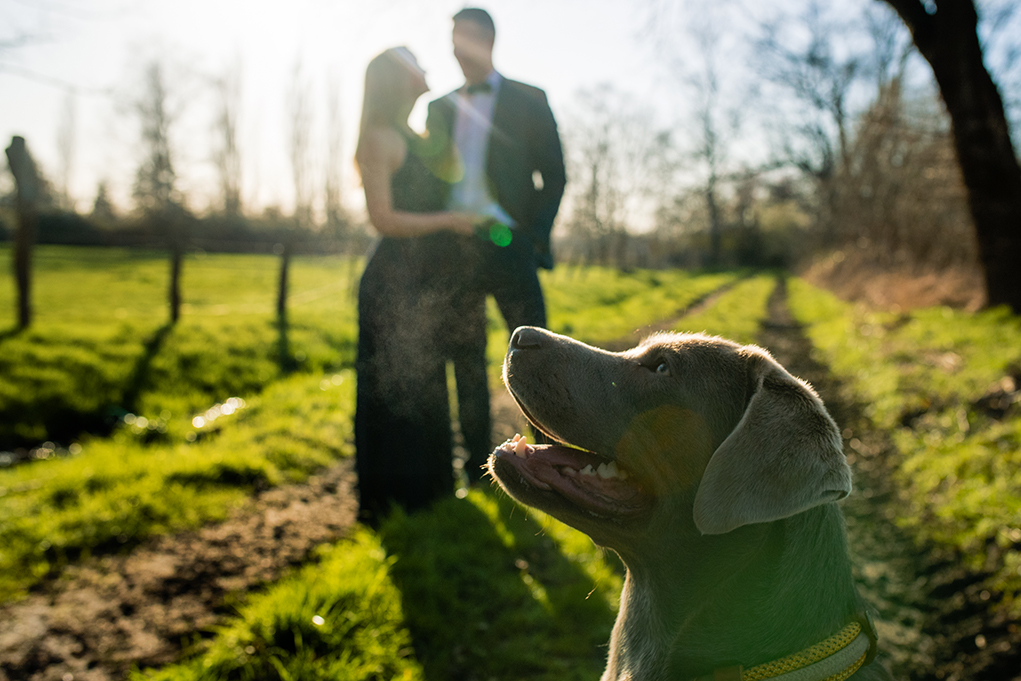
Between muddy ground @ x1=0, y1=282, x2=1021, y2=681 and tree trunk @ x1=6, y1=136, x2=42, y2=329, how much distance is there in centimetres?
658

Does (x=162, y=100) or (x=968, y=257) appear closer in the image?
(x=968, y=257)

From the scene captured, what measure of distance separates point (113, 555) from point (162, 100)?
3501 centimetres

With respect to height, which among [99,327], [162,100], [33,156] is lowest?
[99,327]

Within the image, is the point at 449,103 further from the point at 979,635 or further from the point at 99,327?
the point at 99,327

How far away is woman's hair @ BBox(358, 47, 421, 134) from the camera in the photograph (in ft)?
10.2

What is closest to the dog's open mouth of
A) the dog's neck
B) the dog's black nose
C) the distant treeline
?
the dog's neck

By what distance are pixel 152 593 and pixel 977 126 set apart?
392 inches

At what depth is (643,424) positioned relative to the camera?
2.02 metres

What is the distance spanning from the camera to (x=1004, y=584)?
3.18 meters

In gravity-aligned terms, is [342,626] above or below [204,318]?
below

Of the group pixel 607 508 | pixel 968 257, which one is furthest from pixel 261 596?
pixel 968 257

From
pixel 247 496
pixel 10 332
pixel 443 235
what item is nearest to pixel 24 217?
pixel 10 332

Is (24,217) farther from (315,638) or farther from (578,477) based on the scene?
(578,477)

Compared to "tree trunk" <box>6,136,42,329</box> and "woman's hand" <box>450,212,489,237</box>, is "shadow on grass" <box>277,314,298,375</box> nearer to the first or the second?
"tree trunk" <box>6,136,42,329</box>
